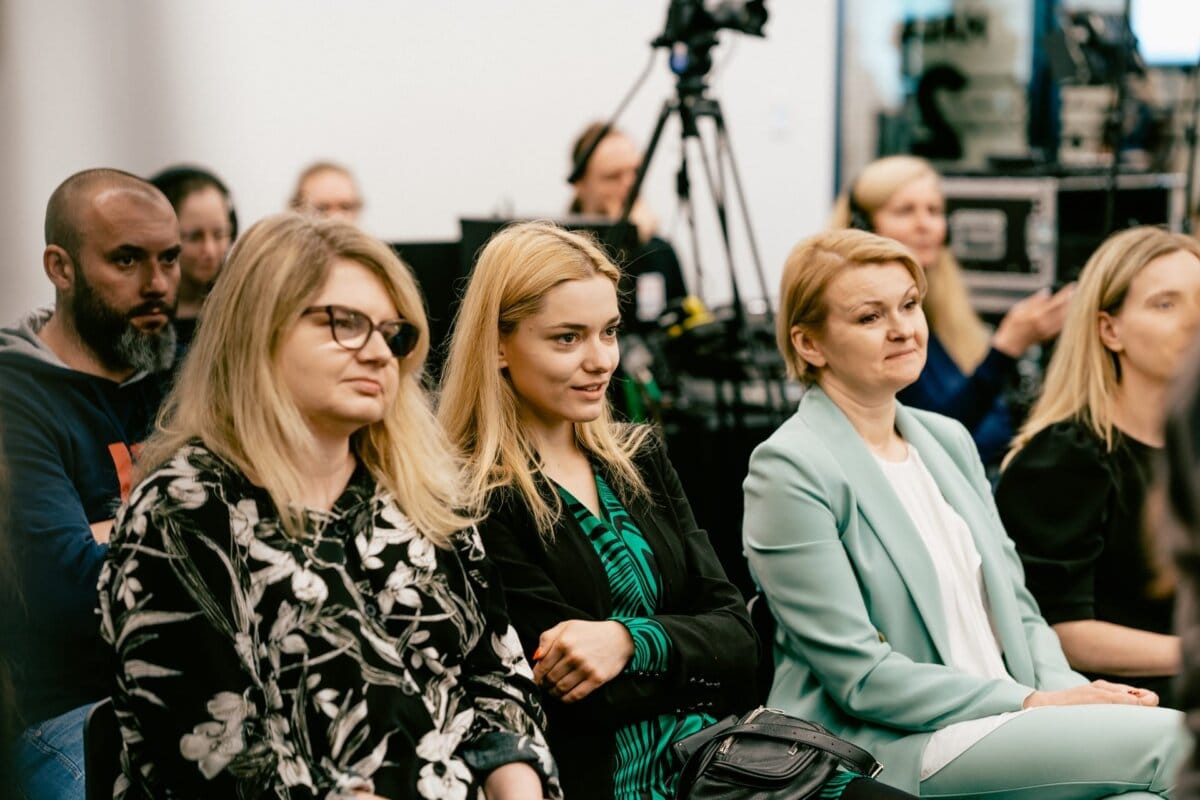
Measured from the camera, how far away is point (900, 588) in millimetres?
1906

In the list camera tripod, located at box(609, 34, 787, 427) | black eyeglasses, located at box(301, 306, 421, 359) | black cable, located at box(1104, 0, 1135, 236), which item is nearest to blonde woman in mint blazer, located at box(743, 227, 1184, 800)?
black eyeglasses, located at box(301, 306, 421, 359)

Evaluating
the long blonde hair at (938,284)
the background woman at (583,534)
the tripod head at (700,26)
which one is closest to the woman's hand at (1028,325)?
the long blonde hair at (938,284)

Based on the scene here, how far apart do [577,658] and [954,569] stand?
655mm

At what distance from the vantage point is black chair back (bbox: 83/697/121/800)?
1.45m

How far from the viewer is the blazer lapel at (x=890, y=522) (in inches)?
74.7

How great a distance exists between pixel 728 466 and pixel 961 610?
3.66 ft

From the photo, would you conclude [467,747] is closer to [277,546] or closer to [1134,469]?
[277,546]

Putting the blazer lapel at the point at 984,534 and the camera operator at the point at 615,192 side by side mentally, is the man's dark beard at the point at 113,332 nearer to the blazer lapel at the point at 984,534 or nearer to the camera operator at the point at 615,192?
the blazer lapel at the point at 984,534

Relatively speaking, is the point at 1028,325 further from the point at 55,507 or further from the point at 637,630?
the point at 55,507

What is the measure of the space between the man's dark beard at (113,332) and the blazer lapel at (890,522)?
102cm

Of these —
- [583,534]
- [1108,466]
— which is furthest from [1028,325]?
[583,534]

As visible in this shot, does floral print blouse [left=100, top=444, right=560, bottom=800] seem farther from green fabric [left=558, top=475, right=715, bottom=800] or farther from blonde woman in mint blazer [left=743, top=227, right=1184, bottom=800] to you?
blonde woman in mint blazer [left=743, top=227, right=1184, bottom=800]

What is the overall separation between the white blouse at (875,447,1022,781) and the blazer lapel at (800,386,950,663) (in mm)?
22

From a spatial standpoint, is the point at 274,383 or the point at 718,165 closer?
the point at 274,383
